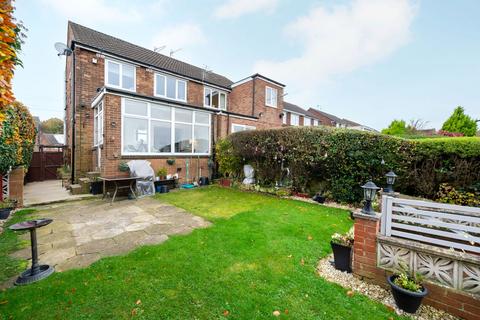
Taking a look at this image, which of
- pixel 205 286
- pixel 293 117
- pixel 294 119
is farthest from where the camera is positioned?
pixel 294 119

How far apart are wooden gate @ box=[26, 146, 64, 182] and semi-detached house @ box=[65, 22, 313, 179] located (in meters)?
4.35

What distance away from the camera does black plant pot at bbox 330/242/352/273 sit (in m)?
2.99

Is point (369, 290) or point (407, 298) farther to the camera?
point (369, 290)

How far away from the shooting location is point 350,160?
6.89 metres

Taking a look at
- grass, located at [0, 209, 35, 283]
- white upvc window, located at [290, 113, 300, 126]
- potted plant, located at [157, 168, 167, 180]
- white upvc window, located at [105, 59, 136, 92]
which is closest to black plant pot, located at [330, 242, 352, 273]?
grass, located at [0, 209, 35, 283]

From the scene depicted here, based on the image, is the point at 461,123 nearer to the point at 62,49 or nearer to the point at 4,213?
the point at 4,213

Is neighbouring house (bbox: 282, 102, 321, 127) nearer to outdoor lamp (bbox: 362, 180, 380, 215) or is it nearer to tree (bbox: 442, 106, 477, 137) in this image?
tree (bbox: 442, 106, 477, 137)

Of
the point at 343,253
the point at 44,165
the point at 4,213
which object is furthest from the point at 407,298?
the point at 44,165

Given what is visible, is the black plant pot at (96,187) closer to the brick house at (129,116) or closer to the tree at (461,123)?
the brick house at (129,116)

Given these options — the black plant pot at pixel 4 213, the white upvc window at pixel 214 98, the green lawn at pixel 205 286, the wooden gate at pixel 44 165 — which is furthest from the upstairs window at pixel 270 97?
the wooden gate at pixel 44 165

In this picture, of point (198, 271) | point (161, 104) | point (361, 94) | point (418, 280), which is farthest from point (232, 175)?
point (361, 94)

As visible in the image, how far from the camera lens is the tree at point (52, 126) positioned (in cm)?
4050

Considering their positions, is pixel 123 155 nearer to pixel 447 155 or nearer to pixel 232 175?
pixel 232 175

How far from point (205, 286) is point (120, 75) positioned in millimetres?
12076
